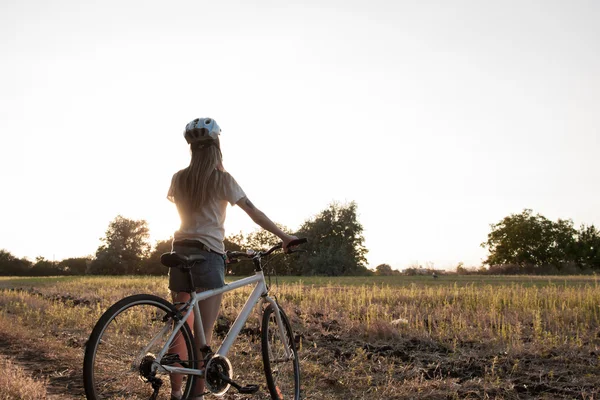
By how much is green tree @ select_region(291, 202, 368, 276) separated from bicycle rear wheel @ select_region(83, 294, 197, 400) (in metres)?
41.5

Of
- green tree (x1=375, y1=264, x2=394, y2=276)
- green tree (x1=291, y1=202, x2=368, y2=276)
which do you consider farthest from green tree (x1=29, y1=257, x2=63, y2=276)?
green tree (x1=375, y1=264, x2=394, y2=276)

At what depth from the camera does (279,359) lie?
5.05 meters

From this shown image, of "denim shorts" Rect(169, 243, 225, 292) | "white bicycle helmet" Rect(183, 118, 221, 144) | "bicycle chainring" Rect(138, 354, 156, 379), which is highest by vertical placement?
"white bicycle helmet" Rect(183, 118, 221, 144)

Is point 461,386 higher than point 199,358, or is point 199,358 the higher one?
point 199,358

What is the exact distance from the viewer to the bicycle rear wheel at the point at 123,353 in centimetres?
345

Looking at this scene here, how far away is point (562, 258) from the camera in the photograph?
226 feet

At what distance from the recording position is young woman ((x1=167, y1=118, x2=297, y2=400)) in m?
4.38

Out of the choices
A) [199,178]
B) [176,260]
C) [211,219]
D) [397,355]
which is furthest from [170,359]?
[397,355]

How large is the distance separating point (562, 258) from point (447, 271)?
26.8 meters

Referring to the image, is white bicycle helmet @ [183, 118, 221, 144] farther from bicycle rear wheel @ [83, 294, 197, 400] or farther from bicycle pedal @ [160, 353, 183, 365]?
bicycle pedal @ [160, 353, 183, 365]

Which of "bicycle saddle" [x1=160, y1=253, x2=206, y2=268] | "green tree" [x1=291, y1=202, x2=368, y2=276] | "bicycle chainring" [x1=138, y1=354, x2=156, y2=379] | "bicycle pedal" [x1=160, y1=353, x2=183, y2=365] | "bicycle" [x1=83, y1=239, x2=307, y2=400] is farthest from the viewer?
"green tree" [x1=291, y1=202, x2=368, y2=276]

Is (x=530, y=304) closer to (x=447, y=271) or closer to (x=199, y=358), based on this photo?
(x=199, y=358)

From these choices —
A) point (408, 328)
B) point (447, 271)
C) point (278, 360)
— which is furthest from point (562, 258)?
point (278, 360)

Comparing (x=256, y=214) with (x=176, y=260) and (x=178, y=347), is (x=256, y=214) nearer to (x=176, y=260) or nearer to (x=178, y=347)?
(x=176, y=260)
